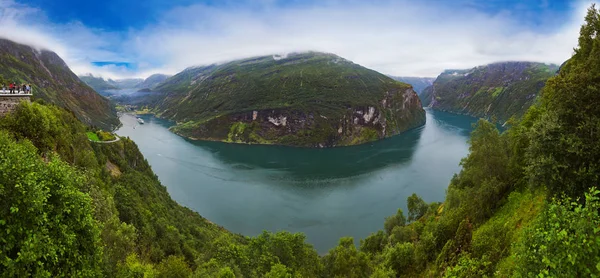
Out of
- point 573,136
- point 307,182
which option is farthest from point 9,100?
point 307,182

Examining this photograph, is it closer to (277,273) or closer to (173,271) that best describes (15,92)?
(173,271)

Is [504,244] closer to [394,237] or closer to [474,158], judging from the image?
[474,158]

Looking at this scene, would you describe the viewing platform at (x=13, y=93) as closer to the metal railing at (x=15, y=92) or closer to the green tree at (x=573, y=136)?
the metal railing at (x=15, y=92)

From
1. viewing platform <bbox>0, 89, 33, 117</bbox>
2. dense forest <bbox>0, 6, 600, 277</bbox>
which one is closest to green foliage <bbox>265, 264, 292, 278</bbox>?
dense forest <bbox>0, 6, 600, 277</bbox>

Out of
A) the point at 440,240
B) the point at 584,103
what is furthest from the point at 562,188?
the point at 440,240

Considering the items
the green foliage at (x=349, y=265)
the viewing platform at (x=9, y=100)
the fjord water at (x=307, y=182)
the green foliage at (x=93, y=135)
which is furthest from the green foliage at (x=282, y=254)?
the green foliage at (x=93, y=135)

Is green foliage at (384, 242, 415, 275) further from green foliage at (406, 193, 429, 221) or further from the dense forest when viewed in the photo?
green foliage at (406, 193, 429, 221)
